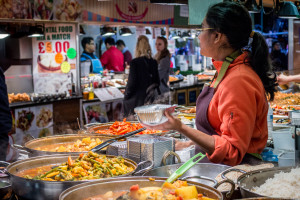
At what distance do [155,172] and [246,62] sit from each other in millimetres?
973

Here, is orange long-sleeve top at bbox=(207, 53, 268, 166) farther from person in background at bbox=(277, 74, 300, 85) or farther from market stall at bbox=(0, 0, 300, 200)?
person in background at bbox=(277, 74, 300, 85)

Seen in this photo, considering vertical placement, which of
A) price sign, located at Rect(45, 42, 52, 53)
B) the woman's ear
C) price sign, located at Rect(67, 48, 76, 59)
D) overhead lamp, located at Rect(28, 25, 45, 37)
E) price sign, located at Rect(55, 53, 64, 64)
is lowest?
price sign, located at Rect(55, 53, 64, 64)

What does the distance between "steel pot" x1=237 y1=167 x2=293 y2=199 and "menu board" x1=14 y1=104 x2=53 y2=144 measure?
568 centimetres

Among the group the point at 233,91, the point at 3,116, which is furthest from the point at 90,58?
the point at 233,91

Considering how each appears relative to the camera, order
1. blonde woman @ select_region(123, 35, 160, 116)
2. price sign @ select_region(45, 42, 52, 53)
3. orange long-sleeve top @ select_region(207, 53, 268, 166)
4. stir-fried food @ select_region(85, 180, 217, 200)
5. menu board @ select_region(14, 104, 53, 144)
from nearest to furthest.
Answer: stir-fried food @ select_region(85, 180, 217, 200) < orange long-sleeve top @ select_region(207, 53, 268, 166) < menu board @ select_region(14, 104, 53, 144) < blonde woman @ select_region(123, 35, 160, 116) < price sign @ select_region(45, 42, 52, 53)

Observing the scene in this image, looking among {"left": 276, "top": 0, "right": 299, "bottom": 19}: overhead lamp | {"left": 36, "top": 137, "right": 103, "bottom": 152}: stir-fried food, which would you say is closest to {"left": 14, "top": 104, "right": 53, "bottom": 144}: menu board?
{"left": 36, "top": 137, "right": 103, "bottom": 152}: stir-fried food

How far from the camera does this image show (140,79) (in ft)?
25.8

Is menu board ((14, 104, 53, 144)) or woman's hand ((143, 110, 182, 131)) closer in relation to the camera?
woman's hand ((143, 110, 182, 131))

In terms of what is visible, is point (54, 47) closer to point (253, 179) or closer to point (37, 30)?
point (37, 30)

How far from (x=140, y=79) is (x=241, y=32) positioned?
528 centimetres

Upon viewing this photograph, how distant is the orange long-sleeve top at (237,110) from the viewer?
244cm

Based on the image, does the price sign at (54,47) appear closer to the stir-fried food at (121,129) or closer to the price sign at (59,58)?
the price sign at (59,58)

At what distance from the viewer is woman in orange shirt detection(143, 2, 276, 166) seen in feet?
8.04

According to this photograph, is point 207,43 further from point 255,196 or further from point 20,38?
point 20,38
